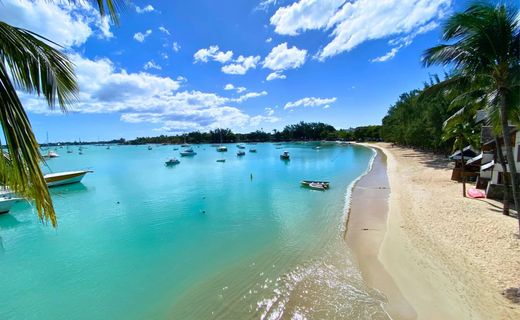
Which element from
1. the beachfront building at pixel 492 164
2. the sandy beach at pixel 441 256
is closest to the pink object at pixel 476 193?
the beachfront building at pixel 492 164

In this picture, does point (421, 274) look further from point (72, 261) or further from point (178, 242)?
point (72, 261)

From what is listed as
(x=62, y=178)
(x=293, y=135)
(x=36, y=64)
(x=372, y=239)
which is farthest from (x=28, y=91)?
(x=293, y=135)

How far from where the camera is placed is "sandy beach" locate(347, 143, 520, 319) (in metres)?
7.60

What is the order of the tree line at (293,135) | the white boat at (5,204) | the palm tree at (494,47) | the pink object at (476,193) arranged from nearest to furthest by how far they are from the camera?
the palm tree at (494,47) → the pink object at (476,193) → the white boat at (5,204) → the tree line at (293,135)

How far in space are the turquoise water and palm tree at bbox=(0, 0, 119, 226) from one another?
74cm

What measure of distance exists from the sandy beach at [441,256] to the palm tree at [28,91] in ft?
29.4

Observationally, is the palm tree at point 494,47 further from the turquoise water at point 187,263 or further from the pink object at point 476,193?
the pink object at point 476,193

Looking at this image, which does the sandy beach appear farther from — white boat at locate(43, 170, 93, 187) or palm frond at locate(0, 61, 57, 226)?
white boat at locate(43, 170, 93, 187)

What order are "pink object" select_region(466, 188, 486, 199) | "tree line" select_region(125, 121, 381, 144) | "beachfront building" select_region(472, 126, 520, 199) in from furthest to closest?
"tree line" select_region(125, 121, 381, 144)
"pink object" select_region(466, 188, 486, 199)
"beachfront building" select_region(472, 126, 520, 199)

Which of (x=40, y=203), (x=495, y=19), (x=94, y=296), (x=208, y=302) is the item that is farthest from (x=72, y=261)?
(x=495, y=19)

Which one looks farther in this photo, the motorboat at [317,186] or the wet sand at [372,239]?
the motorboat at [317,186]

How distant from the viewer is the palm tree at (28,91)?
2.13 m

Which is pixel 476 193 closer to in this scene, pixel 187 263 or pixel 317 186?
pixel 317 186

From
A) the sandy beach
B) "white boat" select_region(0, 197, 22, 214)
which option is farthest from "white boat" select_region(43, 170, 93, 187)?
the sandy beach
